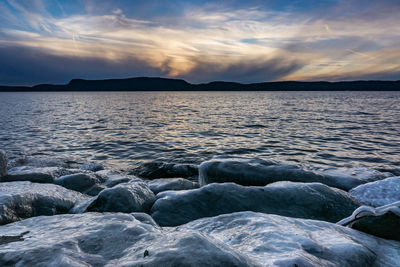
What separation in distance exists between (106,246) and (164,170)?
7429mm

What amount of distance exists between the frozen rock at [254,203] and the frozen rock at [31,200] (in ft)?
6.74

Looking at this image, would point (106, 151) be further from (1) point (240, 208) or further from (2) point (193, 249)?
(2) point (193, 249)

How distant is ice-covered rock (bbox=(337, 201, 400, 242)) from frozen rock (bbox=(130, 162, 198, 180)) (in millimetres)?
6580

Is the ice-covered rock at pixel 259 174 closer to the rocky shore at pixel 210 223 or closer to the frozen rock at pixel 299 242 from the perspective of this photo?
the rocky shore at pixel 210 223

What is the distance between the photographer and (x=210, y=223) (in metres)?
3.85

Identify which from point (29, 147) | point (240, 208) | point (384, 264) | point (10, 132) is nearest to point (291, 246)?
point (384, 264)

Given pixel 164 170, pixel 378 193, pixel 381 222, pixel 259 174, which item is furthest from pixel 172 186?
pixel 378 193

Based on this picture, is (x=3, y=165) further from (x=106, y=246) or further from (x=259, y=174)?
(x=259, y=174)

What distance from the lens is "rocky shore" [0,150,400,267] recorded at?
2311 mm

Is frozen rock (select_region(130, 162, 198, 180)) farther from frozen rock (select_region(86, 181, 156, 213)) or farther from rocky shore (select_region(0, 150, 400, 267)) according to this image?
frozen rock (select_region(86, 181, 156, 213))

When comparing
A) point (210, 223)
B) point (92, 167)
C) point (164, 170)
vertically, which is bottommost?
point (164, 170)

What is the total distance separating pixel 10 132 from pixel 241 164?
63.3 feet

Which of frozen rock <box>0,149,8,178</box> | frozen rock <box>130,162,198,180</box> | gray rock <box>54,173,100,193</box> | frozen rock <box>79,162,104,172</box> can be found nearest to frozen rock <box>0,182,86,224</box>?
gray rock <box>54,173,100,193</box>

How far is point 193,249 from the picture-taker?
2.12m
